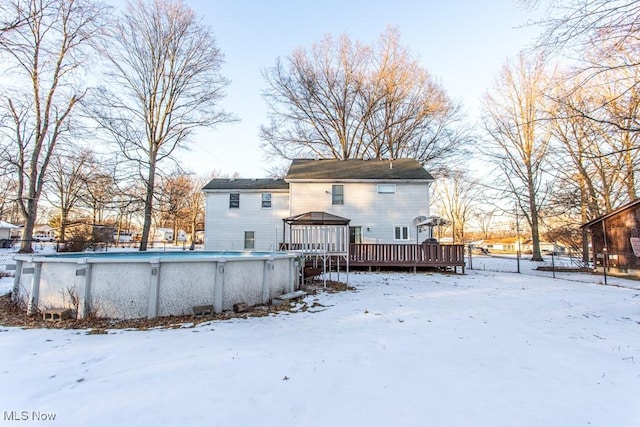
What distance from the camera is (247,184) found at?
19578mm

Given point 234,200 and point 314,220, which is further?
point 234,200

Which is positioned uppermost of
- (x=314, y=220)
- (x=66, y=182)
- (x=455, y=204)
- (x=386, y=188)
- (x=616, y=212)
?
(x=66, y=182)

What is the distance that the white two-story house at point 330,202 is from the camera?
1691 cm

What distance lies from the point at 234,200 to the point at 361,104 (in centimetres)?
1263

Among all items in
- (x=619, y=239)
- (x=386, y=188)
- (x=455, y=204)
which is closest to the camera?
(x=619, y=239)

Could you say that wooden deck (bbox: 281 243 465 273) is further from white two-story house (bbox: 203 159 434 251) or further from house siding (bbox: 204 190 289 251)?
house siding (bbox: 204 190 289 251)

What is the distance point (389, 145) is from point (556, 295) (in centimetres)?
1863

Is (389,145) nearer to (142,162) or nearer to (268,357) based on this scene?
(142,162)

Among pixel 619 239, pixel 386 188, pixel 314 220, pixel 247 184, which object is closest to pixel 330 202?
pixel 386 188

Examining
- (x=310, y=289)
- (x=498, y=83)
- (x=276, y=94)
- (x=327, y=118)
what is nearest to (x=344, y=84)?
(x=327, y=118)

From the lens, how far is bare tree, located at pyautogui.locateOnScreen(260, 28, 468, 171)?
23203 millimetres

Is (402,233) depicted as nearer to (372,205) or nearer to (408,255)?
(372,205)

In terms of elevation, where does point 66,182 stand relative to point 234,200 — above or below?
above

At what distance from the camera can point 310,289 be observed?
8.16 meters
